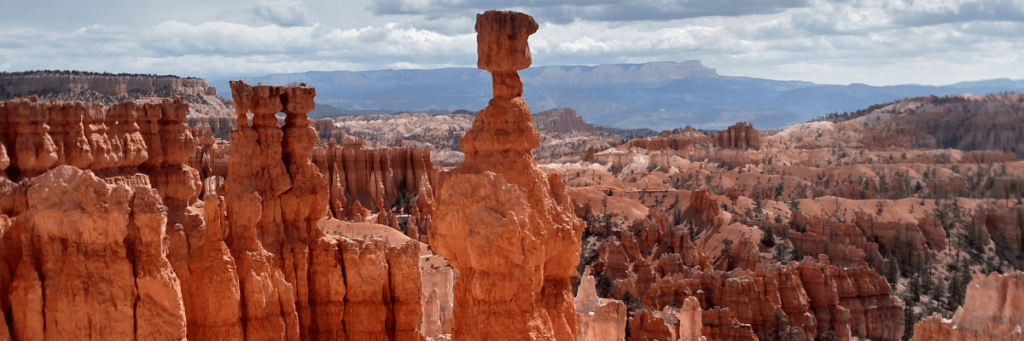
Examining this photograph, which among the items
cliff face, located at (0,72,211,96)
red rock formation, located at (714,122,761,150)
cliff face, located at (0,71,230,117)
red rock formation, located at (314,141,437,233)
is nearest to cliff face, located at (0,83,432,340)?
red rock formation, located at (314,141,437,233)

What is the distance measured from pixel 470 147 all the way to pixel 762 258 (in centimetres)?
3555

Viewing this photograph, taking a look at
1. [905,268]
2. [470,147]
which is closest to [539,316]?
[470,147]

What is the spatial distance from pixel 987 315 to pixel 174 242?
32.0 ft

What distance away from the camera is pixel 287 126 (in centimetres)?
1238

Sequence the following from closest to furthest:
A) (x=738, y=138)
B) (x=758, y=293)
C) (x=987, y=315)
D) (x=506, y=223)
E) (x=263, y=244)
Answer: (x=506, y=223) < (x=263, y=244) < (x=987, y=315) < (x=758, y=293) < (x=738, y=138)

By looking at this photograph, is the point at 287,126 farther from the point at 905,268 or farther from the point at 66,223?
the point at 905,268

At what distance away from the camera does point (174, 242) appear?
996 centimetres

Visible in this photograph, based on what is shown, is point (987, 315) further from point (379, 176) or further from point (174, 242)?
point (379, 176)

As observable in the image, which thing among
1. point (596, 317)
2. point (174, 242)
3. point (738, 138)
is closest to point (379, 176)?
point (596, 317)

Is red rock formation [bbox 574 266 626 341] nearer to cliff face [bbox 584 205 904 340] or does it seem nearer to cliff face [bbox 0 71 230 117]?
cliff face [bbox 584 205 904 340]

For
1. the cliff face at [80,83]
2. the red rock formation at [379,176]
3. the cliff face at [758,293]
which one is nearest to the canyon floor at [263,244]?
the cliff face at [758,293]

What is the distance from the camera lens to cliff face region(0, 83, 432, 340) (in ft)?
28.8

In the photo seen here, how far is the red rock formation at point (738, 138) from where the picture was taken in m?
112

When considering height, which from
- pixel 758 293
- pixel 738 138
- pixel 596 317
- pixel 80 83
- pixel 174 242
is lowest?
pixel 738 138
